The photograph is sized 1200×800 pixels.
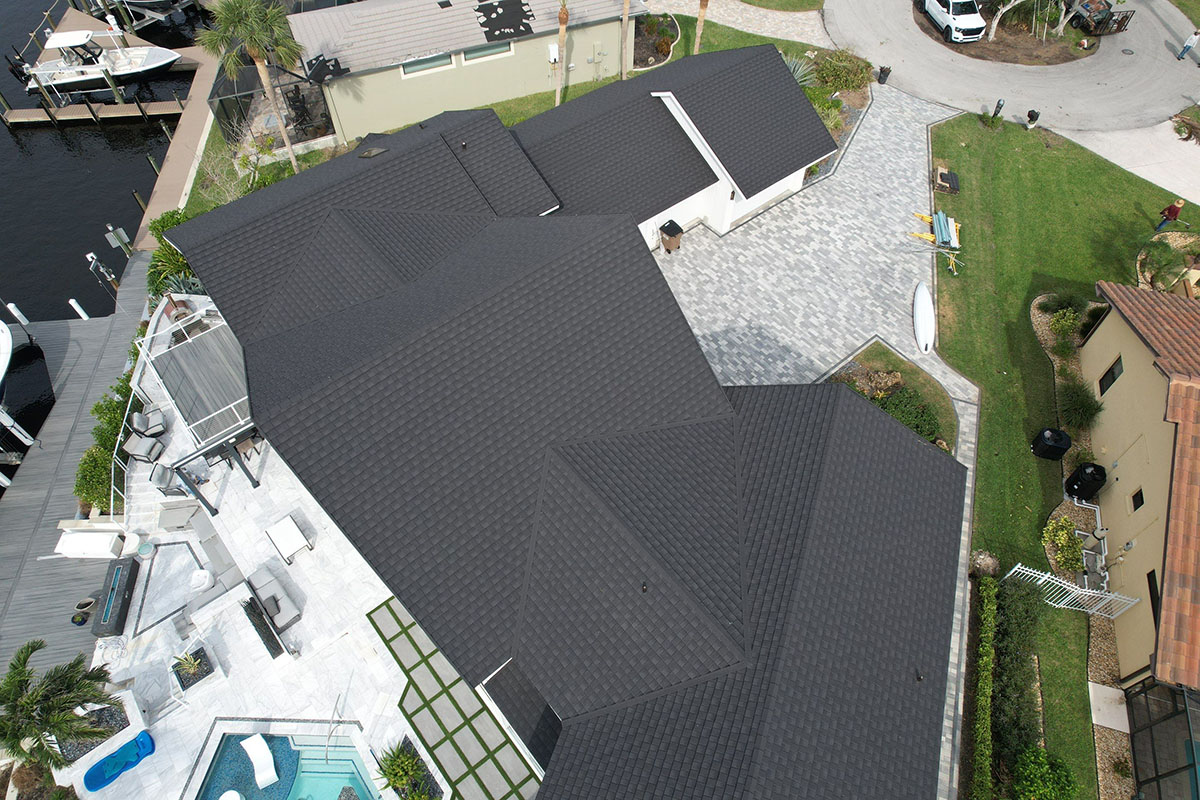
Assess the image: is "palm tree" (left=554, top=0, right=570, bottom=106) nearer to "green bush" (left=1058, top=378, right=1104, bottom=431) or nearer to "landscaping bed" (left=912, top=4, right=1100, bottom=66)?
"landscaping bed" (left=912, top=4, right=1100, bottom=66)

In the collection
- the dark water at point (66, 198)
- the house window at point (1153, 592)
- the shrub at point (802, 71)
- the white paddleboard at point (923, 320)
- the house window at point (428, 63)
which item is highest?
the dark water at point (66, 198)

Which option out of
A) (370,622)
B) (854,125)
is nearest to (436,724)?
(370,622)

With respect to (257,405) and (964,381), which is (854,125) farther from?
(257,405)

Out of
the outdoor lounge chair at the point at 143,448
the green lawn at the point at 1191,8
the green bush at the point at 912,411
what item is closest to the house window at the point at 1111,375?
the green bush at the point at 912,411

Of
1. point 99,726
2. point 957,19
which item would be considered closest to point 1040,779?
point 99,726

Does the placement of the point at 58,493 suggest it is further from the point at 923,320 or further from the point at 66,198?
the point at 923,320

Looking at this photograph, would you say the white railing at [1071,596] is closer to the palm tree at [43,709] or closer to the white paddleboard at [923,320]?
the white paddleboard at [923,320]
